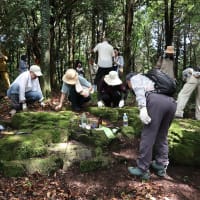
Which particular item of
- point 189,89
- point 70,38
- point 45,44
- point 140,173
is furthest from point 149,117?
point 70,38

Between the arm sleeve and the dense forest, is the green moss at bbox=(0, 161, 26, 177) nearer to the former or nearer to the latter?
the arm sleeve

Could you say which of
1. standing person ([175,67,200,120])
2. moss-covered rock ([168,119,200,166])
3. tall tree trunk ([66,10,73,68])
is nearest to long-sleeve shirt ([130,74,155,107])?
moss-covered rock ([168,119,200,166])

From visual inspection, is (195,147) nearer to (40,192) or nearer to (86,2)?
(40,192)

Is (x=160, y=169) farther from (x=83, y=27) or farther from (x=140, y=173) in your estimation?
(x=83, y=27)

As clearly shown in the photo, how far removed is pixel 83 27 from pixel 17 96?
18.0 meters

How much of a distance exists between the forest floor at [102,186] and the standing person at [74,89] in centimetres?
280

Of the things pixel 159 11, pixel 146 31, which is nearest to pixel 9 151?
pixel 159 11

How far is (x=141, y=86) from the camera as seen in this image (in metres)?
4.89

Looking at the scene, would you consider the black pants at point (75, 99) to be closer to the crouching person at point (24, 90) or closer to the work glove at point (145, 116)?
the crouching person at point (24, 90)

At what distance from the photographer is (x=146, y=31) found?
2939cm

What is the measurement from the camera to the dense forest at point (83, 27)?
36.5 feet

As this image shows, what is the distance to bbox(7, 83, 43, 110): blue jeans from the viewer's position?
299 inches

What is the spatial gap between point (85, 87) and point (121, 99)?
3.16 ft

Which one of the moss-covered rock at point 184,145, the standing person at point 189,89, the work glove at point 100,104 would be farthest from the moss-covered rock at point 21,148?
the standing person at point 189,89
